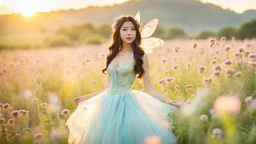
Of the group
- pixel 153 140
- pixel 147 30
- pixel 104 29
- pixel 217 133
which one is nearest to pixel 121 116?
pixel 153 140

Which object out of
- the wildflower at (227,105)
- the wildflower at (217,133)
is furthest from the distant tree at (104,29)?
the wildflower at (217,133)

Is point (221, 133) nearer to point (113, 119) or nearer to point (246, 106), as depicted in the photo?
point (246, 106)

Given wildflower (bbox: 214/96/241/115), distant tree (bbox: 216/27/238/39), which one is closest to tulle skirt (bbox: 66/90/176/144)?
wildflower (bbox: 214/96/241/115)

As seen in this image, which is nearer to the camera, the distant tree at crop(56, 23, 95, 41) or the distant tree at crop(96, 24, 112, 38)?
the distant tree at crop(56, 23, 95, 41)

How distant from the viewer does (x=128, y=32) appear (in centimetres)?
455

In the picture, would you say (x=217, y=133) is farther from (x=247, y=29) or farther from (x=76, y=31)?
(x=76, y=31)

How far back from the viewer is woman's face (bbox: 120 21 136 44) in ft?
15.0

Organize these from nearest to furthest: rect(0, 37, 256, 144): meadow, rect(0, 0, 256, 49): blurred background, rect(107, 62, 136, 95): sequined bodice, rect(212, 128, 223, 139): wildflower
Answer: rect(212, 128, 223, 139): wildflower
rect(0, 37, 256, 144): meadow
rect(107, 62, 136, 95): sequined bodice
rect(0, 0, 256, 49): blurred background

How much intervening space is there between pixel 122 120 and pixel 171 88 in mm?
2135

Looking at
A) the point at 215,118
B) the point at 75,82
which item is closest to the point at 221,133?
the point at 215,118

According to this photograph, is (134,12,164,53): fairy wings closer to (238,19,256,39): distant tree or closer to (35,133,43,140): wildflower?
→ (35,133,43,140): wildflower

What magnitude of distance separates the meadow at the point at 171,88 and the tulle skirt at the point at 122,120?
19 centimetres

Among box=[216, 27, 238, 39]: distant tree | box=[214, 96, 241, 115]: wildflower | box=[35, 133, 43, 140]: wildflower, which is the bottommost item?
box=[35, 133, 43, 140]: wildflower

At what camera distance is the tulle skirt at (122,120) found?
13.6 feet
